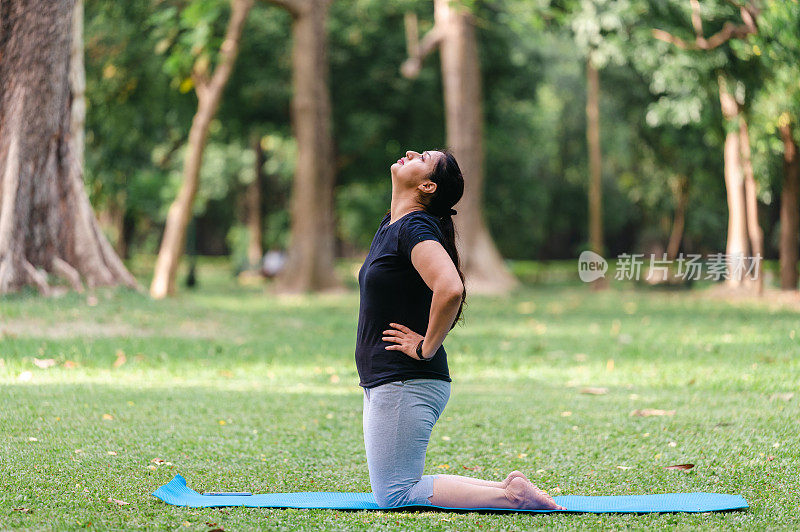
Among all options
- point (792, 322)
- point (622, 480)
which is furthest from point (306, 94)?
point (622, 480)

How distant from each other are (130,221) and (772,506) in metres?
36.7

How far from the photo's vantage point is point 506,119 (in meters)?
33.1

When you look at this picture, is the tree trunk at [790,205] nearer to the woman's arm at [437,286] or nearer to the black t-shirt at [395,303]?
the black t-shirt at [395,303]

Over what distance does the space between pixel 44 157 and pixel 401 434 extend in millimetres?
9352

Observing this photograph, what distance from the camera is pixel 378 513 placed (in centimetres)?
454

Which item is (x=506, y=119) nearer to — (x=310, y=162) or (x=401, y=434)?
(x=310, y=162)

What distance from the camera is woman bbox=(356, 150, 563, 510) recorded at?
4.36 meters

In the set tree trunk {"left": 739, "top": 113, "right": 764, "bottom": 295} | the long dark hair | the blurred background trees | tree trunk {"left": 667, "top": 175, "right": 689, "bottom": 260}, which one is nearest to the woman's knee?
the long dark hair

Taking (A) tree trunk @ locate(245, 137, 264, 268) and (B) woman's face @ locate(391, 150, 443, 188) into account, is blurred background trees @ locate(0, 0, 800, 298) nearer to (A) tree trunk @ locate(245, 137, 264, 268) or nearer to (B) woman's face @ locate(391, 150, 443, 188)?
(A) tree trunk @ locate(245, 137, 264, 268)

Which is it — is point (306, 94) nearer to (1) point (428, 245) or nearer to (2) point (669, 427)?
(2) point (669, 427)

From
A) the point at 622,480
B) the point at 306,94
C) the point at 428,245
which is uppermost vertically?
the point at 306,94

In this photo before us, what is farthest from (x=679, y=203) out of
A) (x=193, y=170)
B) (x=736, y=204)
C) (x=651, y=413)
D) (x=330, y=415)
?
(x=330, y=415)

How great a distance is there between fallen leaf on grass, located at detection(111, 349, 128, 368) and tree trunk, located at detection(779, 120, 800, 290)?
1414 centimetres

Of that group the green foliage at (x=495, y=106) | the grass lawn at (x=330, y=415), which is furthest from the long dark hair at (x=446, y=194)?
the green foliage at (x=495, y=106)
